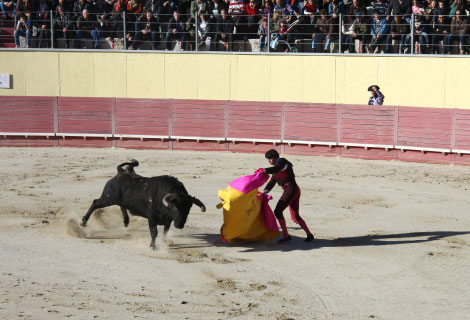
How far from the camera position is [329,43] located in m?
20.0

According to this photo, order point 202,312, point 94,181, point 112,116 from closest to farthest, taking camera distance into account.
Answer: point 202,312, point 94,181, point 112,116

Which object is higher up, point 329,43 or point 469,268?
point 329,43

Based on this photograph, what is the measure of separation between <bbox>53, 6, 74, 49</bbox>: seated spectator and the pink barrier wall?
1690 mm

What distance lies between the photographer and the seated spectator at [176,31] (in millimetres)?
20922

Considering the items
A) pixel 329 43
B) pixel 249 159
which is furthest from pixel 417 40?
pixel 249 159

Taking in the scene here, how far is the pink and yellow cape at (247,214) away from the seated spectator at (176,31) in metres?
10.3

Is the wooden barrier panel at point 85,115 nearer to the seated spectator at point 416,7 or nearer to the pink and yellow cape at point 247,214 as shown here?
the seated spectator at point 416,7

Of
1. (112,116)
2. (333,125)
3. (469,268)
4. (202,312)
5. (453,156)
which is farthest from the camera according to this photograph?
(112,116)

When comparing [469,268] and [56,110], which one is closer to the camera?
[469,268]

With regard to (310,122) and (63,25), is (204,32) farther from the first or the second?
(63,25)

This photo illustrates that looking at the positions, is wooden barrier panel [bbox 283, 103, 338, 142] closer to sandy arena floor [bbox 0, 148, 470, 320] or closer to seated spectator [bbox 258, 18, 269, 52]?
seated spectator [bbox 258, 18, 269, 52]

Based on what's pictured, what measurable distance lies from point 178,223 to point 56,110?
12.0m

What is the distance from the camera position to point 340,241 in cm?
1155

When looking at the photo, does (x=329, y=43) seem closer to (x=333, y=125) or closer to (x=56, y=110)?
(x=333, y=125)
